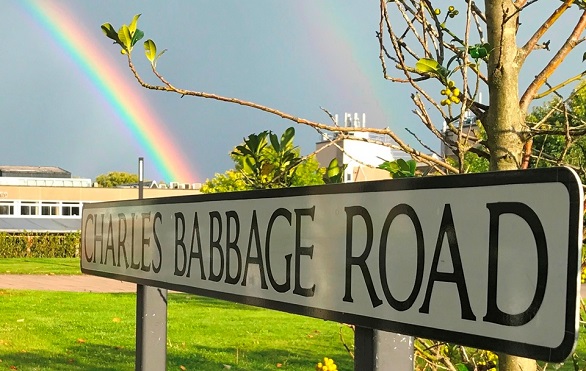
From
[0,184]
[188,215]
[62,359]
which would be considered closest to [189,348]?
[62,359]

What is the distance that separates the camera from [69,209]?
6619 cm

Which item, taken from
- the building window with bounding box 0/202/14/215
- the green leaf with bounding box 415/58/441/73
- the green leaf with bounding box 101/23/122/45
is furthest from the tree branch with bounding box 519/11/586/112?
the building window with bounding box 0/202/14/215

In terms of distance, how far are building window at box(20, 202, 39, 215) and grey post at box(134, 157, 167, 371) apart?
6328cm

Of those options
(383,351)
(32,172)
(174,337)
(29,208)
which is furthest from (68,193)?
(383,351)

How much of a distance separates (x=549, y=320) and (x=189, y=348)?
8446 millimetres

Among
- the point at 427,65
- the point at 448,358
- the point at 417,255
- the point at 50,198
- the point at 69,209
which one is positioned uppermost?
the point at 427,65

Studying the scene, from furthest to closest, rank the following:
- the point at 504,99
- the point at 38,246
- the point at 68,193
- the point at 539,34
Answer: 1. the point at 68,193
2. the point at 38,246
3. the point at 539,34
4. the point at 504,99

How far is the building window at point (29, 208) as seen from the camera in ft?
206

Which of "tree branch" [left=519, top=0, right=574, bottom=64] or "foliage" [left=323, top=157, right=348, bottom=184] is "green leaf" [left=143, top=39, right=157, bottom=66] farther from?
"tree branch" [left=519, top=0, right=574, bottom=64]

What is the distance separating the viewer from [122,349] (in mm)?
9023

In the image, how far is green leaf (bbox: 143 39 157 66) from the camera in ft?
8.77

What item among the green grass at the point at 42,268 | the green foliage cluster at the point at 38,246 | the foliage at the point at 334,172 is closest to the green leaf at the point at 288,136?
the foliage at the point at 334,172

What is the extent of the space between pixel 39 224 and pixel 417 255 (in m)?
61.8

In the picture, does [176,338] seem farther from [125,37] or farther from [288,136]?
[125,37]
